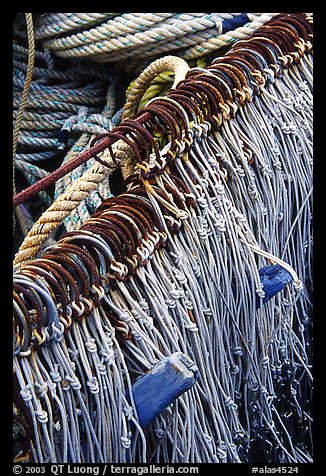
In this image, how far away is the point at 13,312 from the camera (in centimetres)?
82

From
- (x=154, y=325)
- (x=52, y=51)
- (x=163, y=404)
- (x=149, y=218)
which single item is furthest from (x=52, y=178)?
(x=52, y=51)

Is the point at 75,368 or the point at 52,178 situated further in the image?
the point at 52,178

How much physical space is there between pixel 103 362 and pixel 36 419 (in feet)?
0.39

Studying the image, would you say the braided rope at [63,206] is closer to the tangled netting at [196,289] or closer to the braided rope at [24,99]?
the tangled netting at [196,289]

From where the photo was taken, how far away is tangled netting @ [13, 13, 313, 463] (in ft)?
2.81

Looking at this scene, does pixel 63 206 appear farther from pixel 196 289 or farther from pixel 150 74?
pixel 150 74

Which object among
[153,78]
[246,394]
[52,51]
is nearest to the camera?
[246,394]

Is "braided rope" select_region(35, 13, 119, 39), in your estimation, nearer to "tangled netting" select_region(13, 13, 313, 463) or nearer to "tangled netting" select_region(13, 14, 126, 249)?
"tangled netting" select_region(13, 14, 126, 249)

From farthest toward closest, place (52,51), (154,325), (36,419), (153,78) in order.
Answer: (52,51) → (153,78) → (154,325) → (36,419)

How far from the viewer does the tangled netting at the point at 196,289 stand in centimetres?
86

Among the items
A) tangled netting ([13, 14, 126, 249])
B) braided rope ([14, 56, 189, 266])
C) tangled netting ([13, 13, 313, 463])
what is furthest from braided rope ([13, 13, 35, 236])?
tangled netting ([13, 13, 313, 463])

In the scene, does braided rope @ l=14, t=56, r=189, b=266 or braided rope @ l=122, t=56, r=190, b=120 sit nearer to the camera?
braided rope @ l=14, t=56, r=189, b=266

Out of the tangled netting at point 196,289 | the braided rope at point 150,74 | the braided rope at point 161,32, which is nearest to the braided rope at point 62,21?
the braided rope at point 161,32
